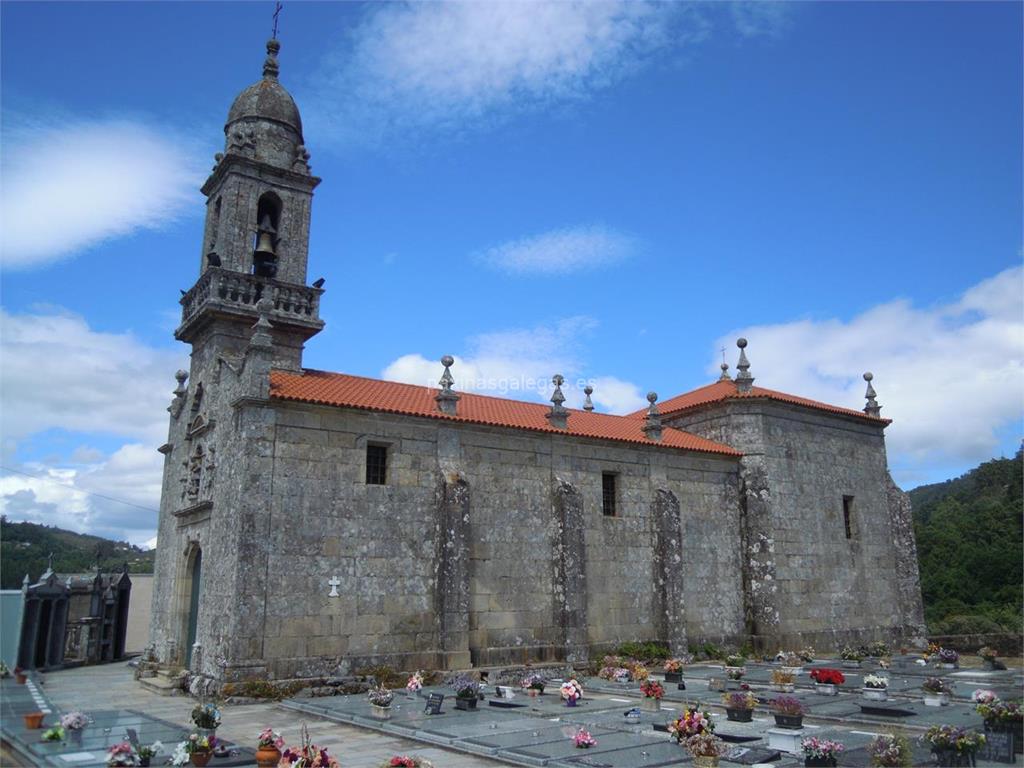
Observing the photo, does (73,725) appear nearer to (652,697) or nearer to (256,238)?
(652,697)

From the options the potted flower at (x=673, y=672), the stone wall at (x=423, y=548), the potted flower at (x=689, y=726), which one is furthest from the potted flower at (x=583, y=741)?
the stone wall at (x=423, y=548)

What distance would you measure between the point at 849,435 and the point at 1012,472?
52.4m

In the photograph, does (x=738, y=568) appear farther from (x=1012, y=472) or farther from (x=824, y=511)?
(x=1012, y=472)

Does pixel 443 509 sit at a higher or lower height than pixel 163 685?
higher

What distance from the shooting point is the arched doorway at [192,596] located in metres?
20.8

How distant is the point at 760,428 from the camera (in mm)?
26984

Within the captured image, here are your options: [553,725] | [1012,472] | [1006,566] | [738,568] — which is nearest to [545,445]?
[738,568]

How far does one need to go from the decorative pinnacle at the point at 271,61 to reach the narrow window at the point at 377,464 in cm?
1384

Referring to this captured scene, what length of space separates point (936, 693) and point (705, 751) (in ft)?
27.5

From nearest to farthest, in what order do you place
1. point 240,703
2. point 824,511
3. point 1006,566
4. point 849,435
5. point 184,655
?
point 240,703 → point 184,655 → point 824,511 → point 849,435 → point 1006,566

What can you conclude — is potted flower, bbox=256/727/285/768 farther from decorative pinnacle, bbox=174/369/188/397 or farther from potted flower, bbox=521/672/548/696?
decorative pinnacle, bbox=174/369/188/397

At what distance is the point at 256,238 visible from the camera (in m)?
23.4

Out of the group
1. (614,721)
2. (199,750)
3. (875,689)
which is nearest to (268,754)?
Answer: (199,750)

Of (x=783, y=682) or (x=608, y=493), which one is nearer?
(x=783, y=682)
